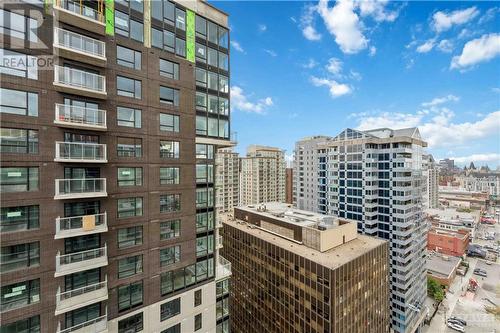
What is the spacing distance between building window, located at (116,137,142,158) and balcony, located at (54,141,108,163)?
1.16 metres

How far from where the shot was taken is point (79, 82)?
41.3 feet

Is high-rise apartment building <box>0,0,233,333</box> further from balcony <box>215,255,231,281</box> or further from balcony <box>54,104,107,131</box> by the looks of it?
balcony <box>215,255,231,281</box>

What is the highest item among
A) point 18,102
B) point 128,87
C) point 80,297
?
point 128,87

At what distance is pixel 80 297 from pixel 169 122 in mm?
12185

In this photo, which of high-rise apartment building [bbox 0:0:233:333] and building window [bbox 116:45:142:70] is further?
building window [bbox 116:45:142:70]

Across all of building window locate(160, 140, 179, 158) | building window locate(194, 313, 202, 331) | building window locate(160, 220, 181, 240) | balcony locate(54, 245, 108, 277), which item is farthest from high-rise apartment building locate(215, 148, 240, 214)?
balcony locate(54, 245, 108, 277)

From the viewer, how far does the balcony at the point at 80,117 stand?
11.9 meters

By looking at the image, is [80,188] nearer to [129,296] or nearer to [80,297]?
[80,297]

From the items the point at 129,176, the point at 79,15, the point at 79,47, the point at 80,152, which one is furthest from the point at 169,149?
the point at 79,15

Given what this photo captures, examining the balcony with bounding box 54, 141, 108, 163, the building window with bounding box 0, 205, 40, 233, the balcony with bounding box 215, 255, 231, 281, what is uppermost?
the balcony with bounding box 54, 141, 108, 163

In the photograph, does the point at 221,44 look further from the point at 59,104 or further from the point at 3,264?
the point at 3,264

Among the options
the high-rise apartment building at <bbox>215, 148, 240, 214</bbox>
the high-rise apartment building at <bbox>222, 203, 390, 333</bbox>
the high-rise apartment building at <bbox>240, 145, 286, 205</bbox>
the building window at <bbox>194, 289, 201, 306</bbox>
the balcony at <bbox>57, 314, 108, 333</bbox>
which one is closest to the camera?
the balcony at <bbox>57, 314, 108, 333</bbox>

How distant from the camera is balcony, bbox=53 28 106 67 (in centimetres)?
1188

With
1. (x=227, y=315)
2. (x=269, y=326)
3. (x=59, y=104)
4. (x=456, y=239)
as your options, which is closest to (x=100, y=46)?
(x=59, y=104)
